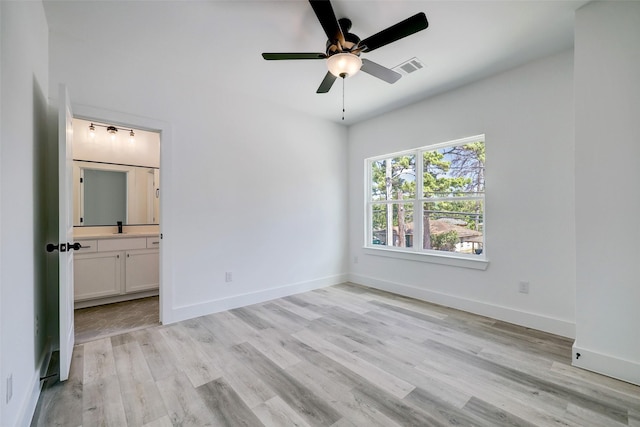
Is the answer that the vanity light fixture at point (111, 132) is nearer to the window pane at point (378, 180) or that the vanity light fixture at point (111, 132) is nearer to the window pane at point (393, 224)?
the window pane at point (378, 180)

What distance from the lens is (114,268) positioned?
11.8 feet

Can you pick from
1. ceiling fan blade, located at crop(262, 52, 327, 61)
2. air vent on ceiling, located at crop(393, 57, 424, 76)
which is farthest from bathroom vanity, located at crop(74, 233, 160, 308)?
air vent on ceiling, located at crop(393, 57, 424, 76)

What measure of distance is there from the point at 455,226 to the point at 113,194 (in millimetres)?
4716

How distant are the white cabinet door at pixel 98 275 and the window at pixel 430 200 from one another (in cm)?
352

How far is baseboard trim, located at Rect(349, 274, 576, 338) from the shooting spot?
2.64 meters

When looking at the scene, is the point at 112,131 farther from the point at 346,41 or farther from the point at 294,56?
the point at 346,41

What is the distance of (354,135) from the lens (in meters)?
4.70

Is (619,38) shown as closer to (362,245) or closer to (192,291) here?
(362,245)

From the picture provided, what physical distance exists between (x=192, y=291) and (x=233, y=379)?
147 cm

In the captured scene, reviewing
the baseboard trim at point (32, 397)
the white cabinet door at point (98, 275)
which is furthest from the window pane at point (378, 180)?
the baseboard trim at point (32, 397)

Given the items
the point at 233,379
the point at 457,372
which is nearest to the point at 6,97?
the point at 233,379

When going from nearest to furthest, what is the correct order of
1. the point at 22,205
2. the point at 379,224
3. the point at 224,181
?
the point at 22,205
the point at 224,181
the point at 379,224

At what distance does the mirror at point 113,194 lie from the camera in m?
3.85

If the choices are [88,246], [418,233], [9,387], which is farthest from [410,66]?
[88,246]
